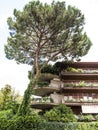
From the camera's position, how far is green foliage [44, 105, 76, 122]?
38094mm

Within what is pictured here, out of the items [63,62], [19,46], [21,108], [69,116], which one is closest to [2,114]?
[21,108]

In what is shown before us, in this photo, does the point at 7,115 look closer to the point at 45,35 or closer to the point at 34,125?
the point at 34,125

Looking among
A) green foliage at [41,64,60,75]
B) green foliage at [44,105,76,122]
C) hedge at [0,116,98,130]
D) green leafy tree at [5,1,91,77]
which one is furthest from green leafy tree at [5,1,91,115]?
hedge at [0,116,98,130]

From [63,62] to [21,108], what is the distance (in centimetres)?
1455

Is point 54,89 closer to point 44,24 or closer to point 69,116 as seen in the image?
point 69,116

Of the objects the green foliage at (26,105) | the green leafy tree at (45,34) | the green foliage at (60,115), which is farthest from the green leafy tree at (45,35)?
the green foliage at (60,115)

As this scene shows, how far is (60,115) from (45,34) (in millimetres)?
A: 12474

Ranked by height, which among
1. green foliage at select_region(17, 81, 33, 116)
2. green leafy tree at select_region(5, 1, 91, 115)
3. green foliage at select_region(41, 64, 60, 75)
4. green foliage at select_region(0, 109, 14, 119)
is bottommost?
green foliage at select_region(0, 109, 14, 119)

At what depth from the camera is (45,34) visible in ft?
140

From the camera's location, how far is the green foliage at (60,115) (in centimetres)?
3809

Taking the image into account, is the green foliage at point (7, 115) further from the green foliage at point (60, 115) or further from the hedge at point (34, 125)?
the green foliage at point (60, 115)

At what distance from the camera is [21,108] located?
36500mm

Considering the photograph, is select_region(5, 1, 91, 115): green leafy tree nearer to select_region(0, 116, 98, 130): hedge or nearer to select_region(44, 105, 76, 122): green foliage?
select_region(44, 105, 76, 122): green foliage

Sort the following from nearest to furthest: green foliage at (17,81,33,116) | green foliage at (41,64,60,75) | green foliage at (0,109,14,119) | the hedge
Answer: the hedge < green foliage at (0,109,14,119) < green foliage at (17,81,33,116) < green foliage at (41,64,60,75)
